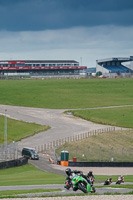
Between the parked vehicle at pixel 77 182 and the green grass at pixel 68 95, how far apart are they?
335ft

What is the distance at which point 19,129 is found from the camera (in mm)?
89625

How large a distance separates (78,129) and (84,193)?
212ft

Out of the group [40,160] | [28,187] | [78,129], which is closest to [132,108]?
[78,129]

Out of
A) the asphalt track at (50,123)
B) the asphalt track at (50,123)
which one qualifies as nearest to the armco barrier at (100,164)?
the asphalt track at (50,123)

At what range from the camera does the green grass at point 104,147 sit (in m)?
60.8

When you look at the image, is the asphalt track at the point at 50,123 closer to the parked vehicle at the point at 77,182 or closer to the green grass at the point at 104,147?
the green grass at the point at 104,147

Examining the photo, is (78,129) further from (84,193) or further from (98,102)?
(84,193)

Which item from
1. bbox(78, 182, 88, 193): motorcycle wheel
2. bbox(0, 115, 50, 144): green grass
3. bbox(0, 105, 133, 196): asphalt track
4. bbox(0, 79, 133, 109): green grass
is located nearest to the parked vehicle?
bbox(78, 182, 88, 193): motorcycle wheel

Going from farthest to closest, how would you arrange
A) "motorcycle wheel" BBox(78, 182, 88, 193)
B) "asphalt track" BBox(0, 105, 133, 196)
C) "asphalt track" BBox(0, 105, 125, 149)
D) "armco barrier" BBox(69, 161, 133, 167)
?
"asphalt track" BBox(0, 105, 125, 149)
"asphalt track" BBox(0, 105, 133, 196)
"armco barrier" BBox(69, 161, 133, 167)
"motorcycle wheel" BBox(78, 182, 88, 193)

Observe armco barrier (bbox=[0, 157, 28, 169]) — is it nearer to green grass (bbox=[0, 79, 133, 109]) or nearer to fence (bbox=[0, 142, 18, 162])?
fence (bbox=[0, 142, 18, 162])

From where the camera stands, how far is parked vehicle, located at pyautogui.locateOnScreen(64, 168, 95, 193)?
24.2m

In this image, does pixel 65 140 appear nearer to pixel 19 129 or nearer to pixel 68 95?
pixel 19 129

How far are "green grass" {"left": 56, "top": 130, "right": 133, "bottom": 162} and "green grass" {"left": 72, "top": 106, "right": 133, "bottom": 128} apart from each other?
43.5 feet

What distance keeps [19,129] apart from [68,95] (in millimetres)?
65599
